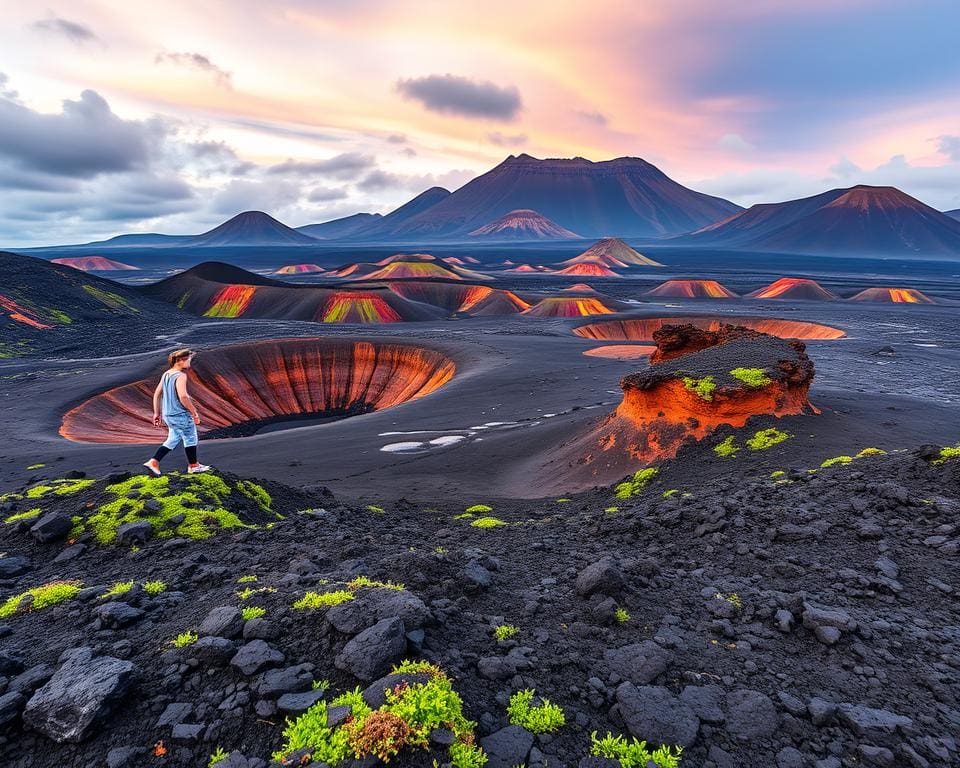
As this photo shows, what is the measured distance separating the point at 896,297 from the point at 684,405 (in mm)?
134648

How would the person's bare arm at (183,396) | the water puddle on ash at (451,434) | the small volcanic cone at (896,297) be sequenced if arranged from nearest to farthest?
the person's bare arm at (183,396) < the water puddle on ash at (451,434) < the small volcanic cone at (896,297)

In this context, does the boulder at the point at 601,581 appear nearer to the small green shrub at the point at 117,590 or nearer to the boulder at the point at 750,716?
the boulder at the point at 750,716

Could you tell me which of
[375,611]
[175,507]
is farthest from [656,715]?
[175,507]

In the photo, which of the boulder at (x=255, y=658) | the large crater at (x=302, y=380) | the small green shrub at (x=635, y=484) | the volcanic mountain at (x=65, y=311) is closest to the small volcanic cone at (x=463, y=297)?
the volcanic mountain at (x=65, y=311)

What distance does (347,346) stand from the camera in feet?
182

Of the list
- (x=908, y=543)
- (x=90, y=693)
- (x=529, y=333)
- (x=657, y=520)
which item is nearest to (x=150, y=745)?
(x=90, y=693)

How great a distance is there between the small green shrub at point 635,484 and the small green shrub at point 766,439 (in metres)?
3.22

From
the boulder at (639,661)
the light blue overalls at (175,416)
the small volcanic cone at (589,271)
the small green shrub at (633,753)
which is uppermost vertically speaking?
the small volcanic cone at (589,271)

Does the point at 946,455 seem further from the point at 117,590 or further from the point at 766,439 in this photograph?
the point at 117,590

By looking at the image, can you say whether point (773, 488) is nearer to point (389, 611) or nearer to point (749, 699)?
point (749, 699)

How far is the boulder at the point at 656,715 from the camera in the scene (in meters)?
4.32

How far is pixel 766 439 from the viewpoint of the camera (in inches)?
624

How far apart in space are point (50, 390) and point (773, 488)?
46071mm

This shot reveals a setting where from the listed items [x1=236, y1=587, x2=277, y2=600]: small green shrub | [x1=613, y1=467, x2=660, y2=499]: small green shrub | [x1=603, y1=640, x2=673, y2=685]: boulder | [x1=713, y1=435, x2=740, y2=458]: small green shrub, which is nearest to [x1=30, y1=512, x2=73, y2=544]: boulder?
[x1=236, y1=587, x2=277, y2=600]: small green shrub
